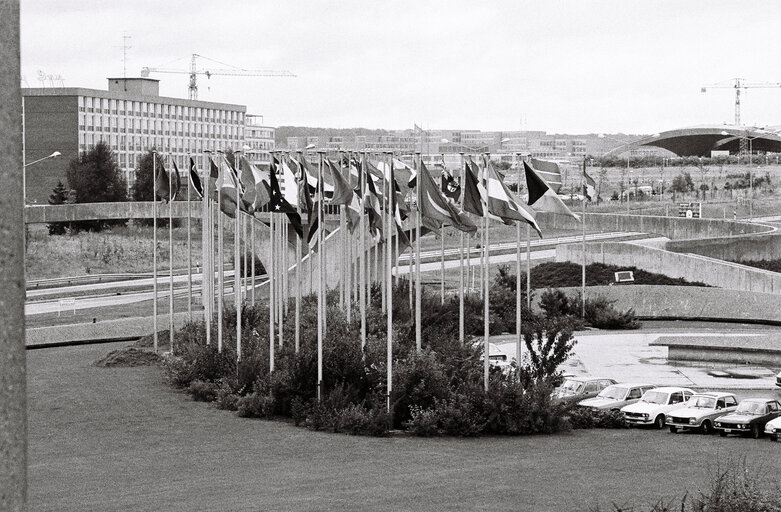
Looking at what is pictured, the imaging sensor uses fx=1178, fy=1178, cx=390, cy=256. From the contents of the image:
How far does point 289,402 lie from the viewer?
24.1 m

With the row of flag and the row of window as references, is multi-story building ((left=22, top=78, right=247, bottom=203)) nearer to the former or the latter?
the row of window

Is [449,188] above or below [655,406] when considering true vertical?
above

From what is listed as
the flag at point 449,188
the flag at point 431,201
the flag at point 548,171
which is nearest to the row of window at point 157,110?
the flag at point 449,188

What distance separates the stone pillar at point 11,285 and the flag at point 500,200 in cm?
1924

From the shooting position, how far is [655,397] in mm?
25828

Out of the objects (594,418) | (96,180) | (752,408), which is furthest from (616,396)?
(96,180)

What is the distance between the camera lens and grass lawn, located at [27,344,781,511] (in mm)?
15148

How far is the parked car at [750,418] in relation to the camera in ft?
76.9

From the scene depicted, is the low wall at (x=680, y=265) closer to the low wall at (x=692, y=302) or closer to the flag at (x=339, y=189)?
the low wall at (x=692, y=302)

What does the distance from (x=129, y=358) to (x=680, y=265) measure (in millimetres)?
30761

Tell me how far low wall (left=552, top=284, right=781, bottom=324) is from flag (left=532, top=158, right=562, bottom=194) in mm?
23685

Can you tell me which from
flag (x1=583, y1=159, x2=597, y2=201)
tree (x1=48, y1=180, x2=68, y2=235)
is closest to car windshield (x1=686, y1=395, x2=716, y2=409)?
flag (x1=583, y1=159, x2=597, y2=201)

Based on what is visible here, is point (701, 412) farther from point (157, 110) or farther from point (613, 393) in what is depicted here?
point (157, 110)

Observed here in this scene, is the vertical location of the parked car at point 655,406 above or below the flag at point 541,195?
below
